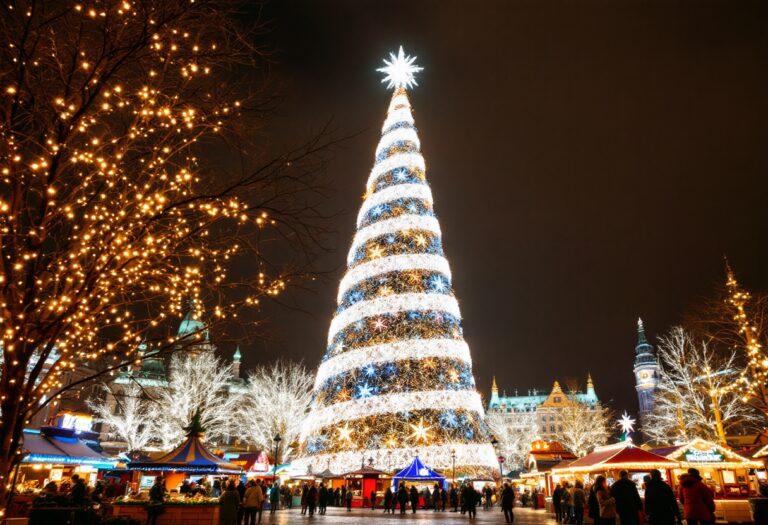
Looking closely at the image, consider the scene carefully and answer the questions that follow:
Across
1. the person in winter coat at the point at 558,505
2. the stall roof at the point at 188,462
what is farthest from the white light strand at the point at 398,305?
the stall roof at the point at 188,462

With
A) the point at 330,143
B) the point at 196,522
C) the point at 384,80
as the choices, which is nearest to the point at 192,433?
the point at 196,522

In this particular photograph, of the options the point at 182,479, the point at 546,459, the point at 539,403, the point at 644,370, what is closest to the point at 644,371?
the point at 644,370

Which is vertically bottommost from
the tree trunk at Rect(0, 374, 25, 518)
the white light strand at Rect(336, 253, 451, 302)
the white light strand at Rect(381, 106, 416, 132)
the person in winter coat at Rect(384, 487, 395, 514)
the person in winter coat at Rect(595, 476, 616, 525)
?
the person in winter coat at Rect(384, 487, 395, 514)

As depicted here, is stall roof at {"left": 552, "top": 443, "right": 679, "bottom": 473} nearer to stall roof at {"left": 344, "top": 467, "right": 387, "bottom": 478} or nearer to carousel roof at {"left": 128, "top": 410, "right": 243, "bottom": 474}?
stall roof at {"left": 344, "top": 467, "right": 387, "bottom": 478}

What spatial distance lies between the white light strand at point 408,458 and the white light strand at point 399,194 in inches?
484

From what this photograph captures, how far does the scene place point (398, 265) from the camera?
78.6ft

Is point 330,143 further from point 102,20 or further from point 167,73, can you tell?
point 102,20

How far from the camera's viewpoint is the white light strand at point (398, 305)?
75.9 feet

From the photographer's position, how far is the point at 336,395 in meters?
22.7

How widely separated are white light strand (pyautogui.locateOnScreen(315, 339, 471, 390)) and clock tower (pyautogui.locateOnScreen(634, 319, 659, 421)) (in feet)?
393

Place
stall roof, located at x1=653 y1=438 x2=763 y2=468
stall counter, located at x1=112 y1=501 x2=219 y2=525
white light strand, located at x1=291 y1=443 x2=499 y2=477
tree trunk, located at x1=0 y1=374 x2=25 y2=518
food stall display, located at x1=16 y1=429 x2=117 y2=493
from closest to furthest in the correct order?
tree trunk, located at x1=0 y1=374 x2=25 y2=518 < stall counter, located at x1=112 y1=501 x2=219 y2=525 < food stall display, located at x1=16 y1=429 x2=117 y2=493 < stall roof, located at x1=653 y1=438 x2=763 y2=468 < white light strand, located at x1=291 y1=443 x2=499 y2=477

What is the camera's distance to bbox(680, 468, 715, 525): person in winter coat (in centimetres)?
855

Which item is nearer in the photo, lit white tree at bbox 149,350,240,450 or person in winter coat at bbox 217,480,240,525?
person in winter coat at bbox 217,480,240,525

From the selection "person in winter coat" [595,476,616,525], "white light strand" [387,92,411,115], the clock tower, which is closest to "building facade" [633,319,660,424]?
the clock tower
